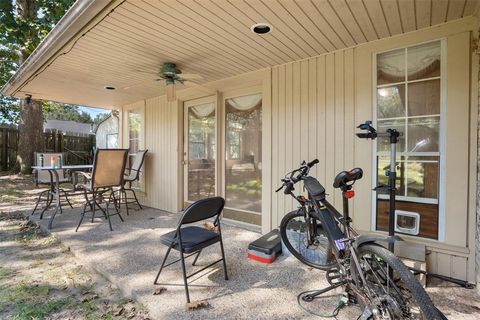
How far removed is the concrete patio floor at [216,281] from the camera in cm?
180

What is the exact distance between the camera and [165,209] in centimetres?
480

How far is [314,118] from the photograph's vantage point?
2979mm

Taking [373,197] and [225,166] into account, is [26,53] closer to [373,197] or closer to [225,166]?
[225,166]

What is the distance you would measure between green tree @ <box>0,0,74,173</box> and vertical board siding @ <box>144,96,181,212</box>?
7.83 ft

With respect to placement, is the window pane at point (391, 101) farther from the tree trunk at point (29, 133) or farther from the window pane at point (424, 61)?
the tree trunk at point (29, 133)

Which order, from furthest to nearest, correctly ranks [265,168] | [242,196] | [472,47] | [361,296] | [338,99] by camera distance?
[242,196] < [265,168] < [338,99] < [472,47] < [361,296]

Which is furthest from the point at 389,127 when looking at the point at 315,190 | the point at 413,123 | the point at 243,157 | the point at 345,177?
the point at 243,157

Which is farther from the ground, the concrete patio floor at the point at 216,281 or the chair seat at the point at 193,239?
the chair seat at the point at 193,239

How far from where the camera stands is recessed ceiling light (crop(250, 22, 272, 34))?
2263 millimetres

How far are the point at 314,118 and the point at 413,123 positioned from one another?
96 cm

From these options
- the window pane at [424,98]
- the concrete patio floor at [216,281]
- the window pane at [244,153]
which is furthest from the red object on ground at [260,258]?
the window pane at [424,98]

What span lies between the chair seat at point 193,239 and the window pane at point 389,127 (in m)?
1.83

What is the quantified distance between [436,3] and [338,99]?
3.55 ft

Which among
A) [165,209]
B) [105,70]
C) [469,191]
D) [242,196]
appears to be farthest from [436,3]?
[165,209]
